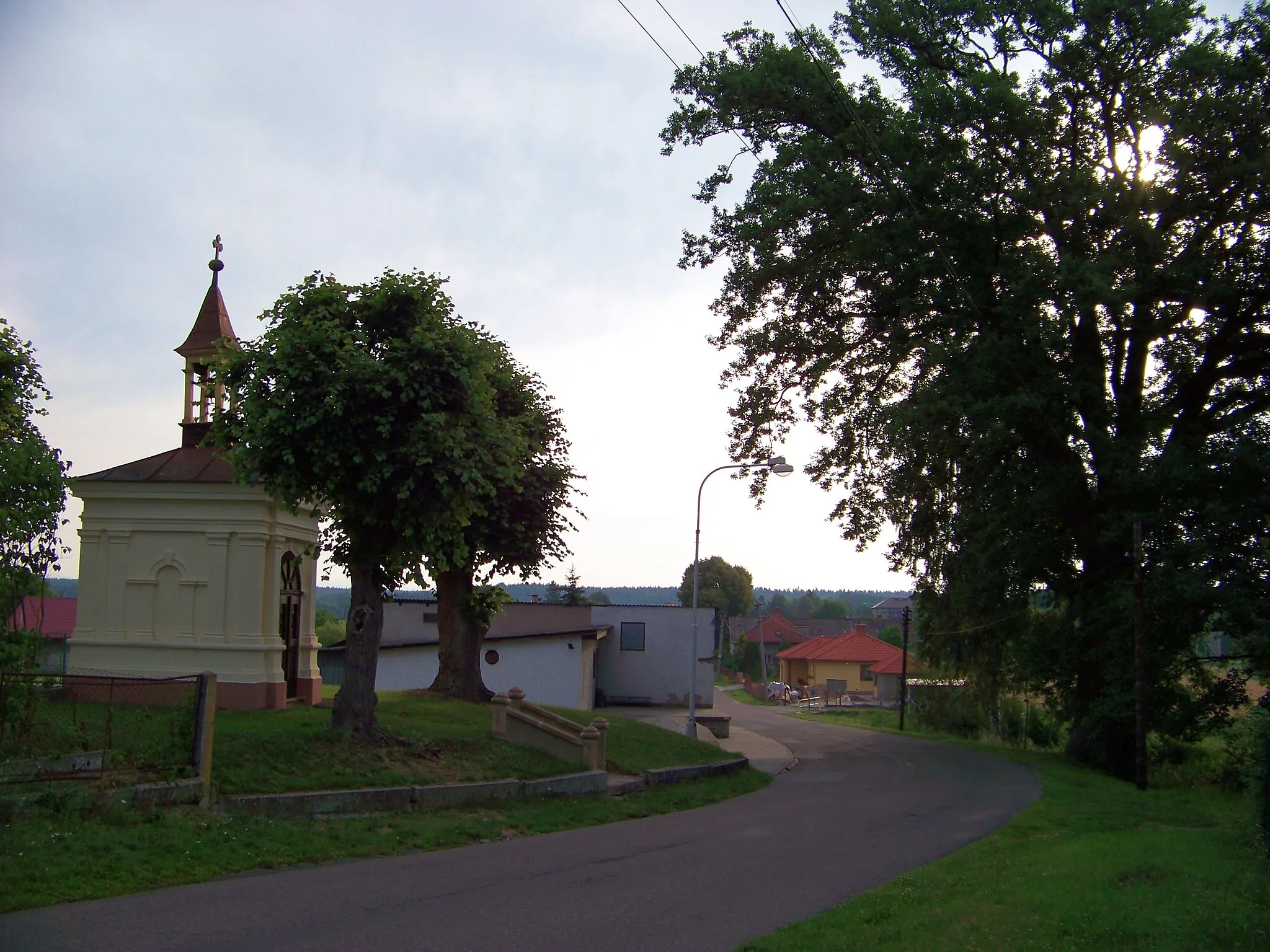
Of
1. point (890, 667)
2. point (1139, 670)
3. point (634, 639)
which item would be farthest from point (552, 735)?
point (890, 667)

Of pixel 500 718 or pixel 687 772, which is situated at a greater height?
pixel 500 718

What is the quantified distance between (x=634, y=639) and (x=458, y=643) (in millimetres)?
23479

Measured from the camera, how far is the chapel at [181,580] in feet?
62.6

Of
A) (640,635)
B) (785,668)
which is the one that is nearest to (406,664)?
(640,635)

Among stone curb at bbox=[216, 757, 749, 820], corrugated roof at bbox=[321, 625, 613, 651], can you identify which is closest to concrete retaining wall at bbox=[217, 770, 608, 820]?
stone curb at bbox=[216, 757, 749, 820]

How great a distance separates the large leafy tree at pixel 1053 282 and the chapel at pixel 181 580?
12096mm

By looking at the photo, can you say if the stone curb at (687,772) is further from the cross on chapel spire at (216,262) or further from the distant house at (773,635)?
the distant house at (773,635)

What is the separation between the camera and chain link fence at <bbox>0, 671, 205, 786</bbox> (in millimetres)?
11148

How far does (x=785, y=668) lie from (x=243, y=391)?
89.3 metres

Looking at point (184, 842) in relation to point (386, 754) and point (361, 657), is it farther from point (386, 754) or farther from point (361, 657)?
point (361, 657)

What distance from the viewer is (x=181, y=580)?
1925 centimetres

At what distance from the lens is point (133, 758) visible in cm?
1225

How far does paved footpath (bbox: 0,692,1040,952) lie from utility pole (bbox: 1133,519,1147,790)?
20.1ft

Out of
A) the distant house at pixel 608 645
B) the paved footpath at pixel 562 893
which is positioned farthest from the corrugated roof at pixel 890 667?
the paved footpath at pixel 562 893
